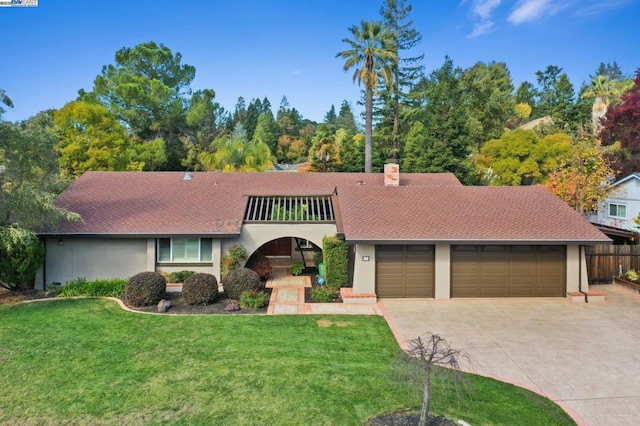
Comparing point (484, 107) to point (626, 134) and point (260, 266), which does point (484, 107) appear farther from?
point (260, 266)

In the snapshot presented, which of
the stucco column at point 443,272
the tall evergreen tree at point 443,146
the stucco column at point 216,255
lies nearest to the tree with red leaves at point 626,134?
the tall evergreen tree at point 443,146

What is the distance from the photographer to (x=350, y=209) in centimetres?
1744

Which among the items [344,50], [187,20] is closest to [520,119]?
[344,50]

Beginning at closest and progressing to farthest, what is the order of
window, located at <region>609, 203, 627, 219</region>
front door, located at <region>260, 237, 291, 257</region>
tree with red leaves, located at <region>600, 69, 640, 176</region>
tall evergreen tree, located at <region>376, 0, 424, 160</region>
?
front door, located at <region>260, 237, 291, 257</region> → window, located at <region>609, 203, 627, 219</region> → tree with red leaves, located at <region>600, 69, 640, 176</region> → tall evergreen tree, located at <region>376, 0, 424, 160</region>

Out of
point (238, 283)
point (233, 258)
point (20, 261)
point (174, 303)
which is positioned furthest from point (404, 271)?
point (20, 261)

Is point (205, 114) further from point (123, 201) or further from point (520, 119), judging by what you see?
point (520, 119)

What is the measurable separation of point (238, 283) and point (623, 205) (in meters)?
25.5

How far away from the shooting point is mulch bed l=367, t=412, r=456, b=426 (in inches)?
285

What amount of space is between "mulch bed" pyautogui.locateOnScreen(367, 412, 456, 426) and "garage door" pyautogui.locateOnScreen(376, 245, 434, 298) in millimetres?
8520

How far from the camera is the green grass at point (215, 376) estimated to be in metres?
7.72

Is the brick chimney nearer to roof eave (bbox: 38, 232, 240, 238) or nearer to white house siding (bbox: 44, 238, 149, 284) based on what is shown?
roof eave (bbox: 38, 232, 240, 238)

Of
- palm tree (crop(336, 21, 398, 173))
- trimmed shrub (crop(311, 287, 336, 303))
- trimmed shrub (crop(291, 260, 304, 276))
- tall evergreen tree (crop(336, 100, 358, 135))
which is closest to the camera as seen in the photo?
trimmed shrub (crop(311, 287, 336, 303))

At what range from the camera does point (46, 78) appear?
31109 mm

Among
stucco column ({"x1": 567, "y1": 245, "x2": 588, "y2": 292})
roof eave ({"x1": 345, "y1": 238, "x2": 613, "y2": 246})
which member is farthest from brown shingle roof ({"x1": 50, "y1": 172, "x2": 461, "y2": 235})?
stucco column ({"x1": 567, "y1": 245, "x2": 588, "y2": 292})
